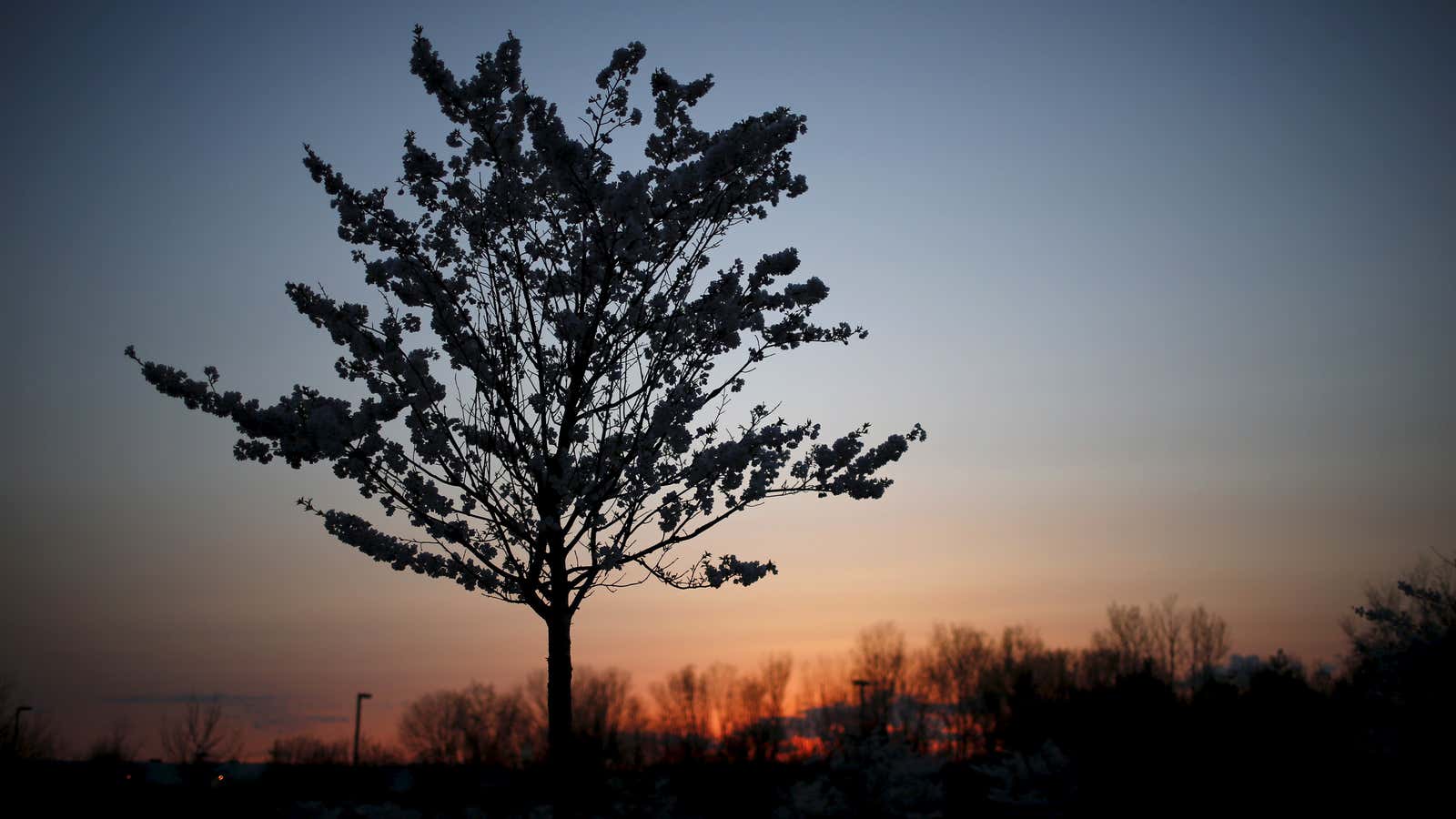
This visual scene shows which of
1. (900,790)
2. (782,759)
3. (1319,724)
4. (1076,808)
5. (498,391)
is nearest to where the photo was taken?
(498,391)

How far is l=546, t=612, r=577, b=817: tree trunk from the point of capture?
663cm

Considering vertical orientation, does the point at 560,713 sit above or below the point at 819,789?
above

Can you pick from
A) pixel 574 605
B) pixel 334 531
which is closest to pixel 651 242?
pixel 574 605

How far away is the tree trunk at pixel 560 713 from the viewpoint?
6633 mm

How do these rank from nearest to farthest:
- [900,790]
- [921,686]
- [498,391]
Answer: [498,391] → [900,790] → [921,686]

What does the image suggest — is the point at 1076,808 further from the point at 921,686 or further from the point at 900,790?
the point at 921,686

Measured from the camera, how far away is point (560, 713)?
6.80m

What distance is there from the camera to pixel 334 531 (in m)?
7.17

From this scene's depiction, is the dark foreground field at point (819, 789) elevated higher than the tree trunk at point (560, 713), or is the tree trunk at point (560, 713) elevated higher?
the tree trunk at point (560, 713)

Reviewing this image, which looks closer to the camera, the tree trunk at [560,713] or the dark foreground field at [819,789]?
the tree trunk at [560,713]

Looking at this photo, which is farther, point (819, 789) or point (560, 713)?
point (819, 789)

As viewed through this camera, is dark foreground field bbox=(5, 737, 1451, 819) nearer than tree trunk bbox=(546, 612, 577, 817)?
No

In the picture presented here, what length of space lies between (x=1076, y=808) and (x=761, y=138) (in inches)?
401

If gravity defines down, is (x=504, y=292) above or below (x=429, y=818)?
above
